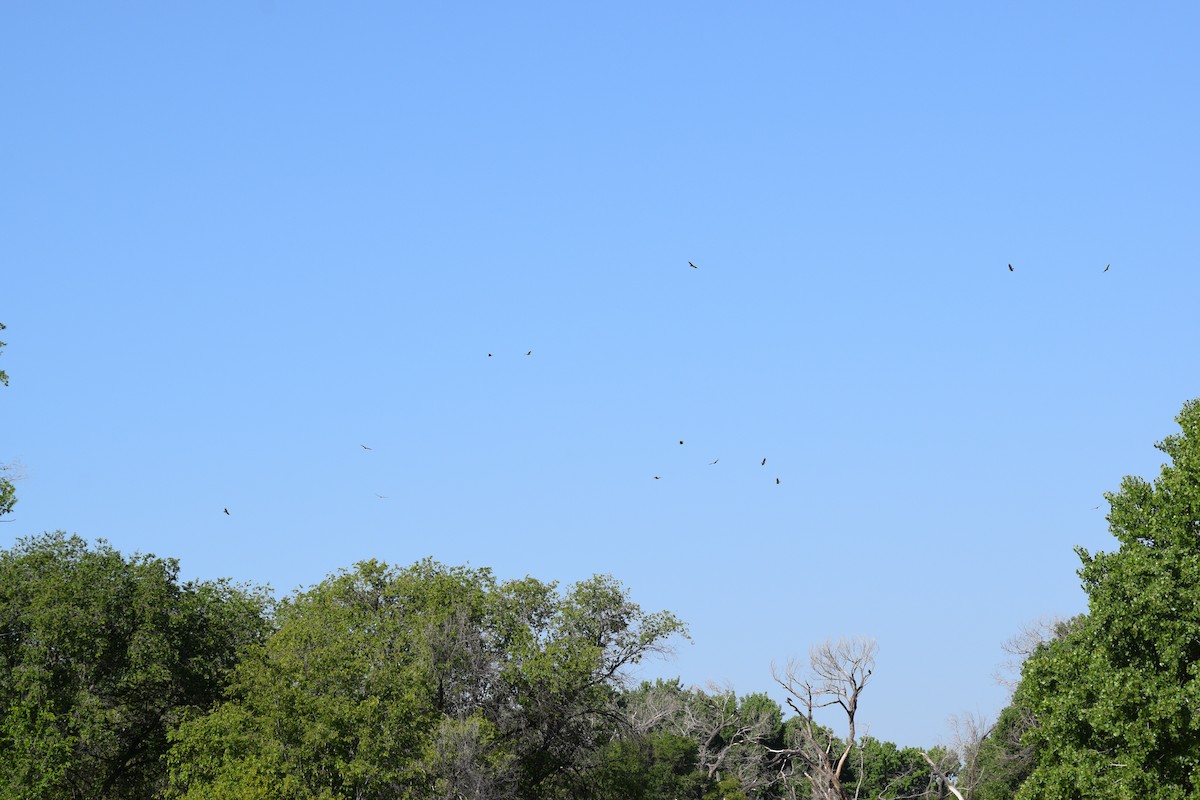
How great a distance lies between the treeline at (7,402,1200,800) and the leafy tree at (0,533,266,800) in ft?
0.32

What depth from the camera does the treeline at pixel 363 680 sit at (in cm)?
3959

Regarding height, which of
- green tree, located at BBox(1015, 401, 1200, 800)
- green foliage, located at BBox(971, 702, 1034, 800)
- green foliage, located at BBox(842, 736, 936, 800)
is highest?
green foliage, located at BBox(842, 736, 936, 800)

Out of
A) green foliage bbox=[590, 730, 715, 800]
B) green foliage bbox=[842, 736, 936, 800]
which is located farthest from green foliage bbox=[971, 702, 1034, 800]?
green foliage bbox=[842, 736, 936, 800]

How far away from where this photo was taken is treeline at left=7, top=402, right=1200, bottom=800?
130 ft

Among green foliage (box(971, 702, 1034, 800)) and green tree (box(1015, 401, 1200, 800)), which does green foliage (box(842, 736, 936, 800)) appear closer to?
green foliage (box(971, 702, 1034, 800))

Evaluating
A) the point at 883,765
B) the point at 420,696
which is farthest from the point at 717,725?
the point at 420,696

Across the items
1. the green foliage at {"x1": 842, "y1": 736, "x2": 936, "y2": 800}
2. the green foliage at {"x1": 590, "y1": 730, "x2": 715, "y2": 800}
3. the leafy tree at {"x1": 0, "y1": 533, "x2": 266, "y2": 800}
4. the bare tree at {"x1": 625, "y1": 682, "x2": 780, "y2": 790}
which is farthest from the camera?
the green foliage at {"x1": 842, "y1": 736, "x2": 936, "y2": 800}

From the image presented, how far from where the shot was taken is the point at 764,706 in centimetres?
14188

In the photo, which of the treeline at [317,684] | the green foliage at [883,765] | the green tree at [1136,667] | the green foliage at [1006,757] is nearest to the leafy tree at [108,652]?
the treeline at [317,684]

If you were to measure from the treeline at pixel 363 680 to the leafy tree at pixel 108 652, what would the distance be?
0.10 meters

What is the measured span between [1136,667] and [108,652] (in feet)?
136

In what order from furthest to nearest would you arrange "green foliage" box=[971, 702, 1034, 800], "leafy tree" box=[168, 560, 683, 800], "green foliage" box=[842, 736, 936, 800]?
"green foliage" box=[842, 736, 936, 800] < "green foliage" box=[971, 702, 1034, 800] < "leafy tree" box=[168, 560, 683, 800]

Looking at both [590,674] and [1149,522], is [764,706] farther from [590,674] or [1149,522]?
[1149,522]

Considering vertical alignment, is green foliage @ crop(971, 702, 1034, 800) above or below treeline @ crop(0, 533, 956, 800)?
above
